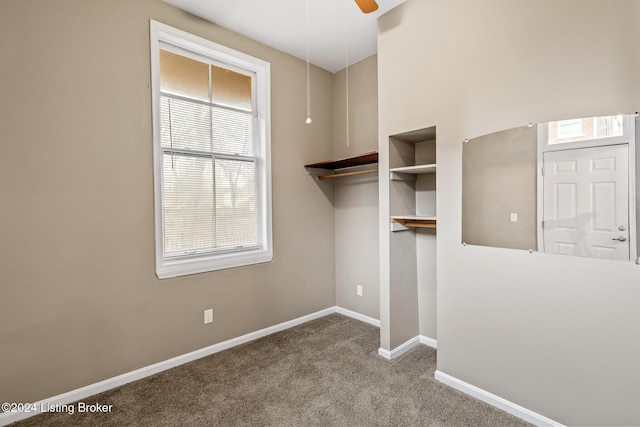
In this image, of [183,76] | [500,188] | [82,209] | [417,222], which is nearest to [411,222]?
[417,222]

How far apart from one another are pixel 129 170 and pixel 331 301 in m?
2.63

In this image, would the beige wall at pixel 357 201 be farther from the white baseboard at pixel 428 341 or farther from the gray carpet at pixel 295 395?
the gray carpet at pixel 295 395

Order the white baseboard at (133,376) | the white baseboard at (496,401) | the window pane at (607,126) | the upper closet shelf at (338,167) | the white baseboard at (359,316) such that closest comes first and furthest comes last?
the window pane at (607,126)
the white baseboard at (496,401)
the white baseboard at (133,376)
the upper closet shelf at (338,167)
the white baseboard at (359,316)

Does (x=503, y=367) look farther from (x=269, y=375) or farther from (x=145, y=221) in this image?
(x=145, y=221)

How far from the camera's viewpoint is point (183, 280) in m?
2.63

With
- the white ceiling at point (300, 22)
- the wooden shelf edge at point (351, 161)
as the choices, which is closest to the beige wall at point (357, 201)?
the wooden shelf edge at point (351, 161)

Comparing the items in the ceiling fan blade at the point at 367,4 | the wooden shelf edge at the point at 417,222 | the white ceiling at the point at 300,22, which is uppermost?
the white ceiling at the point at 300,22

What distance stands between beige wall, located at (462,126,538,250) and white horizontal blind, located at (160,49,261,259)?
204 cm

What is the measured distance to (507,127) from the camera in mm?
1958

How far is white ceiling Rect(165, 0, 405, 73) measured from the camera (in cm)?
253

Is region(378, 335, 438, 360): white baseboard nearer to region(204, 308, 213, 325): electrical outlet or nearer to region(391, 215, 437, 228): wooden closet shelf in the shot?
region(391, 215, 437, 228): wooden closet shelf

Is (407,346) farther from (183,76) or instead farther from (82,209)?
(183,76)

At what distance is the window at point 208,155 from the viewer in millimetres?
2586

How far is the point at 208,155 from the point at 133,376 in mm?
1920
